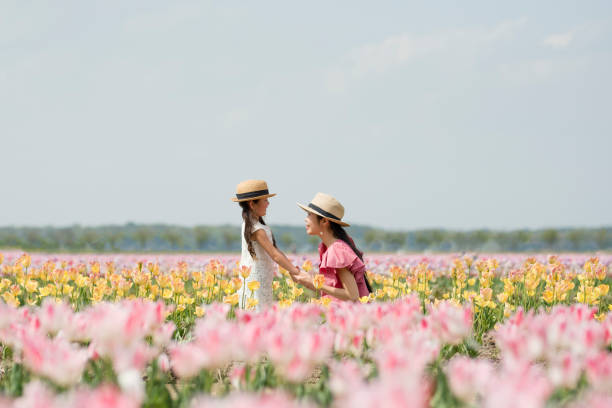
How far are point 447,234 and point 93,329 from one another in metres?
49.2

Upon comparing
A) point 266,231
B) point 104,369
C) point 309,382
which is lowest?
point 309,382

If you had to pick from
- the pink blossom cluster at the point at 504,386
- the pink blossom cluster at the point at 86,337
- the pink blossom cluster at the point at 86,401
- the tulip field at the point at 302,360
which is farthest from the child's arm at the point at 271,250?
the pink blossom cluster at the point at 86,401

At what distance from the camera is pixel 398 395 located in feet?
5.48

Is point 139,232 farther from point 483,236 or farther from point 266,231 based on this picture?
point 266,231

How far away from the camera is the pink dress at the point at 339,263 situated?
17.7 feet

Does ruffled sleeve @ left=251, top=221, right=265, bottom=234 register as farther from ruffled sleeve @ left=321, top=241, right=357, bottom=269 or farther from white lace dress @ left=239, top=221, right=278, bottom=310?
ruffled sleeve @ left=321, top=241, right=357, bottom=269

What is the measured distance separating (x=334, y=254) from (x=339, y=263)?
11 centimetres

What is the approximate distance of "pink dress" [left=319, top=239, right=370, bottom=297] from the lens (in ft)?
17.7

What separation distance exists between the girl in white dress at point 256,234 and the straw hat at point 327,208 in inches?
26.4

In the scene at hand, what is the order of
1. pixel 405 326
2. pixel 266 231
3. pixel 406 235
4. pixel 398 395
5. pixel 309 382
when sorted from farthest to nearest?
pixel 406 235 < pixel 266 231 < pixel 309 382 < pixel 405 326 < pixel 398 395

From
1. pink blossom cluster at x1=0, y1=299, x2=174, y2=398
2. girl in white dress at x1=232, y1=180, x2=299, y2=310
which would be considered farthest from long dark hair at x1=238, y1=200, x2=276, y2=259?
pink blossom cluster at x1=0, y1=299, x2=174, y2=398

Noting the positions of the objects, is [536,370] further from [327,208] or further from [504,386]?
[327,208]

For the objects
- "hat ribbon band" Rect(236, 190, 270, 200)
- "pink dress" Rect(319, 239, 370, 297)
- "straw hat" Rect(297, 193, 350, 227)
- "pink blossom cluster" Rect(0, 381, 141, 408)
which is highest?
"hat ribbon band" Rect(236, 190, 270, 200)

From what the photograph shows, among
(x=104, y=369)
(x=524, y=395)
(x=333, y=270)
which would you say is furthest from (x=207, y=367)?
(x=333, y=270)
